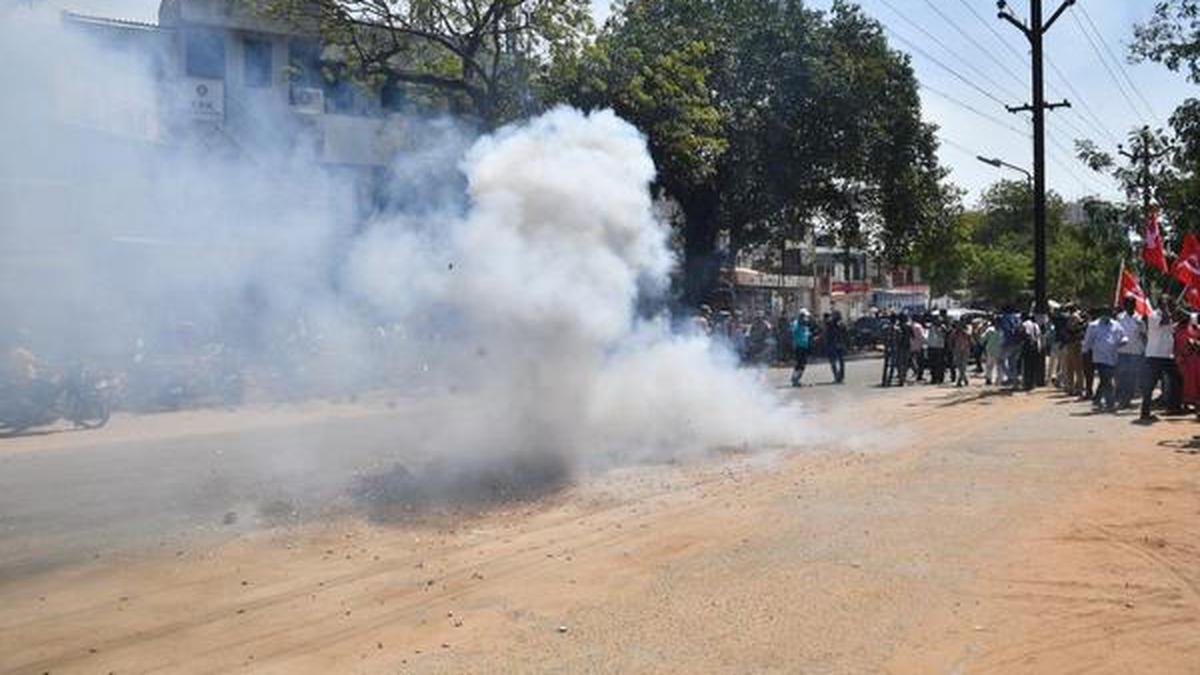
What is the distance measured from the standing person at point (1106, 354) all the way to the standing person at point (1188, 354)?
1.33m

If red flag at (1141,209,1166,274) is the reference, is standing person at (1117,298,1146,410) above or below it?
below

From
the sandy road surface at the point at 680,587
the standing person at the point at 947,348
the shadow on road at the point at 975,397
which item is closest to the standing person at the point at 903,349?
the standing person at the point at 947,348

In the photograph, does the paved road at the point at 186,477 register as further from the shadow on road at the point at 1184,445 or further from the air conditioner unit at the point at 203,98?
the shadow on road at the point at 1184,445

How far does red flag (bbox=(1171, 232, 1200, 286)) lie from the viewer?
16.1 m

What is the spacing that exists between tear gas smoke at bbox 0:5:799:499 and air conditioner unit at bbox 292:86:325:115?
122 centimetres

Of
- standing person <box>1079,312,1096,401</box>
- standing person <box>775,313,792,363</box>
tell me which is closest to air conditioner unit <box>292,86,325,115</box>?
standing person <box>1079,312,1096,401</box>

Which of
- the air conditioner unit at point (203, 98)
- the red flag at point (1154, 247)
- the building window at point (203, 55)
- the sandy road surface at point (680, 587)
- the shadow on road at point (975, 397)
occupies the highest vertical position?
the building window at point (203, 55)

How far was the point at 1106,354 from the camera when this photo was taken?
16.2 metres

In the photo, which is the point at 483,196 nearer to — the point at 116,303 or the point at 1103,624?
the point at 116,303

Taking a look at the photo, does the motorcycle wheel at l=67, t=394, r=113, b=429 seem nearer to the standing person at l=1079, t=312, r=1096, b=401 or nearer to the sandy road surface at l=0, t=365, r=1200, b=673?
the sandy road surface at l=0, t=365, r=1200, b=673

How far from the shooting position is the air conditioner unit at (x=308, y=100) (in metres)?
13.5

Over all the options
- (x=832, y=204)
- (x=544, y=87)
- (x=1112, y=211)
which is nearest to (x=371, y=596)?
(x=544, y=87)

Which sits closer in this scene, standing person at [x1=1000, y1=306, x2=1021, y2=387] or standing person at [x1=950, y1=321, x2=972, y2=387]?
standing person at [x1=1000, y1=306, x2=1021, y2=387]

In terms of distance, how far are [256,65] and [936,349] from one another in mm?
15729
